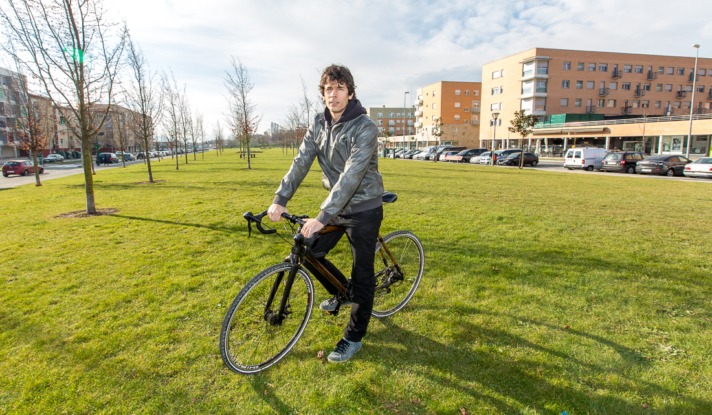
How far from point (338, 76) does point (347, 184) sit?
0.82 m

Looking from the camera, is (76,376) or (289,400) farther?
(76,376)

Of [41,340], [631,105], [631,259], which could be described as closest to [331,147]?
[41,340]

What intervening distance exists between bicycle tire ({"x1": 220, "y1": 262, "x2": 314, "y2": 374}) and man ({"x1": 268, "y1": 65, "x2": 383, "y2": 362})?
235 mm

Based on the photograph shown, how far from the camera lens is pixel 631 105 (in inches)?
2377

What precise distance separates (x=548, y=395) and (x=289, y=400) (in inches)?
71.1

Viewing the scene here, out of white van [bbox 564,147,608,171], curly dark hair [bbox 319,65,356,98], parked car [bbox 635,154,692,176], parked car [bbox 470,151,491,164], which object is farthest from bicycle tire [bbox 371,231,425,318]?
parked car [bbox 470,151,491,164]

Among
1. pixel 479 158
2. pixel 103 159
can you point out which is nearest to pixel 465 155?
pixel 479 158

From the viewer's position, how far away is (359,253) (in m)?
2.80

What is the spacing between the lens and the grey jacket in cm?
250

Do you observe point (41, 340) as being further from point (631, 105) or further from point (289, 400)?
point (631, 105)

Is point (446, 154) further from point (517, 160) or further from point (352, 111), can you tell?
point (352, 111)

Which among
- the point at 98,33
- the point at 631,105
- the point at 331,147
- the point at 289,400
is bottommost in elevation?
the point at 289,400

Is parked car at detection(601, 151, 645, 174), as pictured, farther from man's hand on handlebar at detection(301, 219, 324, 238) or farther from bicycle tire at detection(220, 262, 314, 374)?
man's hand on handlebar at detection(301, 219, 324, 238)

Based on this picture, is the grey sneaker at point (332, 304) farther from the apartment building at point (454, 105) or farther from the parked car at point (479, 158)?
the apartment building at point (454, 105)
